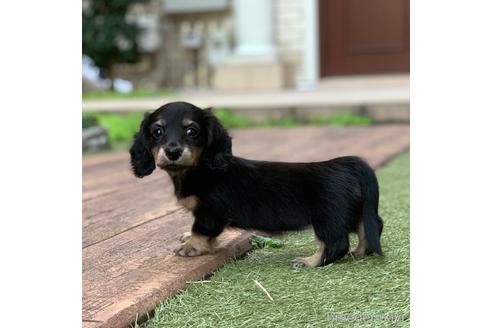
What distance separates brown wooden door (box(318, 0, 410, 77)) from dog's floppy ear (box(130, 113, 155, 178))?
836 centimetres

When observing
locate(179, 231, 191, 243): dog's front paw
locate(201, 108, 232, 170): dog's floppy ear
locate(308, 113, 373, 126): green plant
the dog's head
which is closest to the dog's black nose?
the dog's head

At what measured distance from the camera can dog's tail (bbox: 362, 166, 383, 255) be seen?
6.57 feet

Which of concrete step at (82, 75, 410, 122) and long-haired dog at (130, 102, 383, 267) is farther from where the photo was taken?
concrete step at (82, 75, 410, 122)

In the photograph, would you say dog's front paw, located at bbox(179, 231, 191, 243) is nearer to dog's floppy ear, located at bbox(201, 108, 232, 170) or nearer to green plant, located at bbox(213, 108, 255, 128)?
dog's floppy ear, located at bbox(201, 108, 232, 170)

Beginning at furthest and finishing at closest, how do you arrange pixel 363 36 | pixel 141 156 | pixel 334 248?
pixel 363 36, pixel 141 156, pixel 334 248

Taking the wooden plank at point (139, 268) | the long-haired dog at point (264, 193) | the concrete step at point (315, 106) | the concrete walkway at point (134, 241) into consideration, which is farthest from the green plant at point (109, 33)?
the long-haired dog at point (264, 193)

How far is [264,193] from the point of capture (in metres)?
2.10

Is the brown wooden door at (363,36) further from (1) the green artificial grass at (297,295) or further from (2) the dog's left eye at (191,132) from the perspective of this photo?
(2) the dog's left eye at (191,132)

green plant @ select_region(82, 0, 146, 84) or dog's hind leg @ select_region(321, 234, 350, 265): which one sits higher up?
green plant @ select_region(82, 0, 146, 84)

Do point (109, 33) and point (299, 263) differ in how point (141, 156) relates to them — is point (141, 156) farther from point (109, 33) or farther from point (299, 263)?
point (109, 33)

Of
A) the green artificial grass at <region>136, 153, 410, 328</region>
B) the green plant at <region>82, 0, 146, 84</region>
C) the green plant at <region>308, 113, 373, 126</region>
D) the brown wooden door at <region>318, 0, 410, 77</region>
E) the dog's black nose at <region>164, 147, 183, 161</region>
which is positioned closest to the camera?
the green artificial grass at <region>136, 153, 410, 328</region>

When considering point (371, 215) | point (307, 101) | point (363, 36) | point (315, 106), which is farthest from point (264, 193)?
point (363, 36)

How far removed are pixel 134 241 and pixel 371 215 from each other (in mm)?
765
